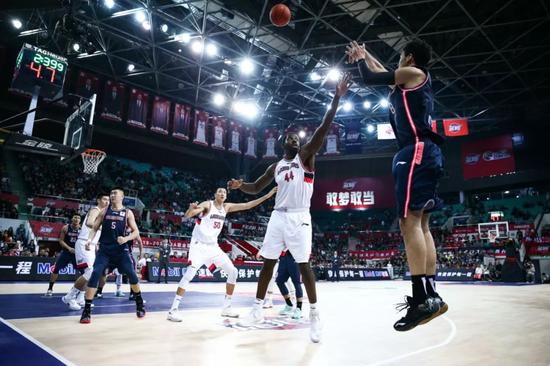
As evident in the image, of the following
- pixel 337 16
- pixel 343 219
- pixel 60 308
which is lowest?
pixel 60 308

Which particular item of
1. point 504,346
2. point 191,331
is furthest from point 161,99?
point 504,346

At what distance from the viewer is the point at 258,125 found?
33.4 meters

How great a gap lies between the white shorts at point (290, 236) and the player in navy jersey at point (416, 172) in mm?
1577

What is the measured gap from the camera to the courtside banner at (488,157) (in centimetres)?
2953

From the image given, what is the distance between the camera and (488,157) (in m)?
30.7

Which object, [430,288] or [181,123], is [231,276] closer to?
[430,288]

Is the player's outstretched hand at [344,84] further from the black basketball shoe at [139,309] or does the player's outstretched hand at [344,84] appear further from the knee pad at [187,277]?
the black basketball shoe at [139,309]

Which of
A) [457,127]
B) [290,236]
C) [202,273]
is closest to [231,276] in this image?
[290,236]

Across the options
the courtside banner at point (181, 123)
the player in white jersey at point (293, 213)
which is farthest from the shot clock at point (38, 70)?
the player in white jersey at point (293, 213)

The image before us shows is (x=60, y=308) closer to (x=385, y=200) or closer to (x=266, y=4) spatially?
(x=266, y=4)

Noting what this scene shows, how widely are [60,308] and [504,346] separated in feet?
22.7

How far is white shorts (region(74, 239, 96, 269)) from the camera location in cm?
805

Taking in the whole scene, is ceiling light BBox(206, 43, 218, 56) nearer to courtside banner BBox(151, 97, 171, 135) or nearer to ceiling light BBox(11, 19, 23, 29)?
courtside banner BBox(151, 97, 171, 135)

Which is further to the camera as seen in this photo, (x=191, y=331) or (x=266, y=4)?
(x=266, y=4)
